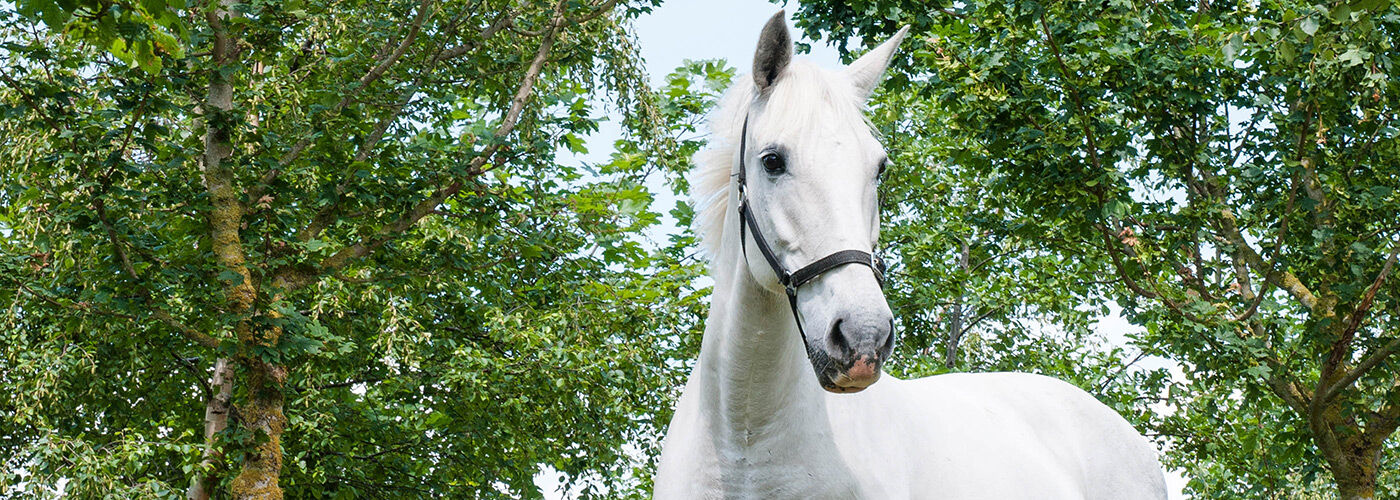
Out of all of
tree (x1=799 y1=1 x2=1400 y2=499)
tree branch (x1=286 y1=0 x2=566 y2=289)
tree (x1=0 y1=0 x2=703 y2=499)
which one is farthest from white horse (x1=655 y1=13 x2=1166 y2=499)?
tree branch (x1=286 y1=0 x2=566 y2=289)

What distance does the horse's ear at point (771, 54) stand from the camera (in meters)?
3.28

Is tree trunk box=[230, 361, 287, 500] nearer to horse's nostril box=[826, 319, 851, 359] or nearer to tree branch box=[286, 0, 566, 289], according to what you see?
tree branch box=[286, 0, 566, 289]

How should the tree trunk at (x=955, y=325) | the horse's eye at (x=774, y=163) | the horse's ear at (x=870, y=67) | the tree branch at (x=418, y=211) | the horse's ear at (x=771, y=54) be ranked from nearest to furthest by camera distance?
the horse's eye at (x=774, y=163)
the horse's ear at (x=771, y=54)
the horse's ear at (x=870, y=67)
the tree branch at (x=418, y=211)
the tree trunk at (x=955, y=325)

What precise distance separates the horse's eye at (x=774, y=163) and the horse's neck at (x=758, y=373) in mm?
261

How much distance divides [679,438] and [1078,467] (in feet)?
6.79

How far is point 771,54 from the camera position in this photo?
10.9 feet

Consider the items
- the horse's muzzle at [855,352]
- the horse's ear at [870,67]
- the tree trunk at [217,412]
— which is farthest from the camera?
the tree trunk at [217,412]

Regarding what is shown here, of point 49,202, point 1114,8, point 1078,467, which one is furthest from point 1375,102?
point 49,202

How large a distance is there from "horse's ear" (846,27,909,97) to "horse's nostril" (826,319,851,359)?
956 millimetres

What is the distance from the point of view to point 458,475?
1271 cm

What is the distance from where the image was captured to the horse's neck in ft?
10.6

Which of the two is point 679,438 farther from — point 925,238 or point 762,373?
point 925,238

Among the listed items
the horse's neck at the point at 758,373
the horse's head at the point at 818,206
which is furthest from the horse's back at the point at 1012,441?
the horse's head at the point at 818,206

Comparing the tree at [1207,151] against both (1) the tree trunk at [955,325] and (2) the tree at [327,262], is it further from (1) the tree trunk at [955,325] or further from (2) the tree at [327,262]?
(1) the tree trunk at [955,325]
